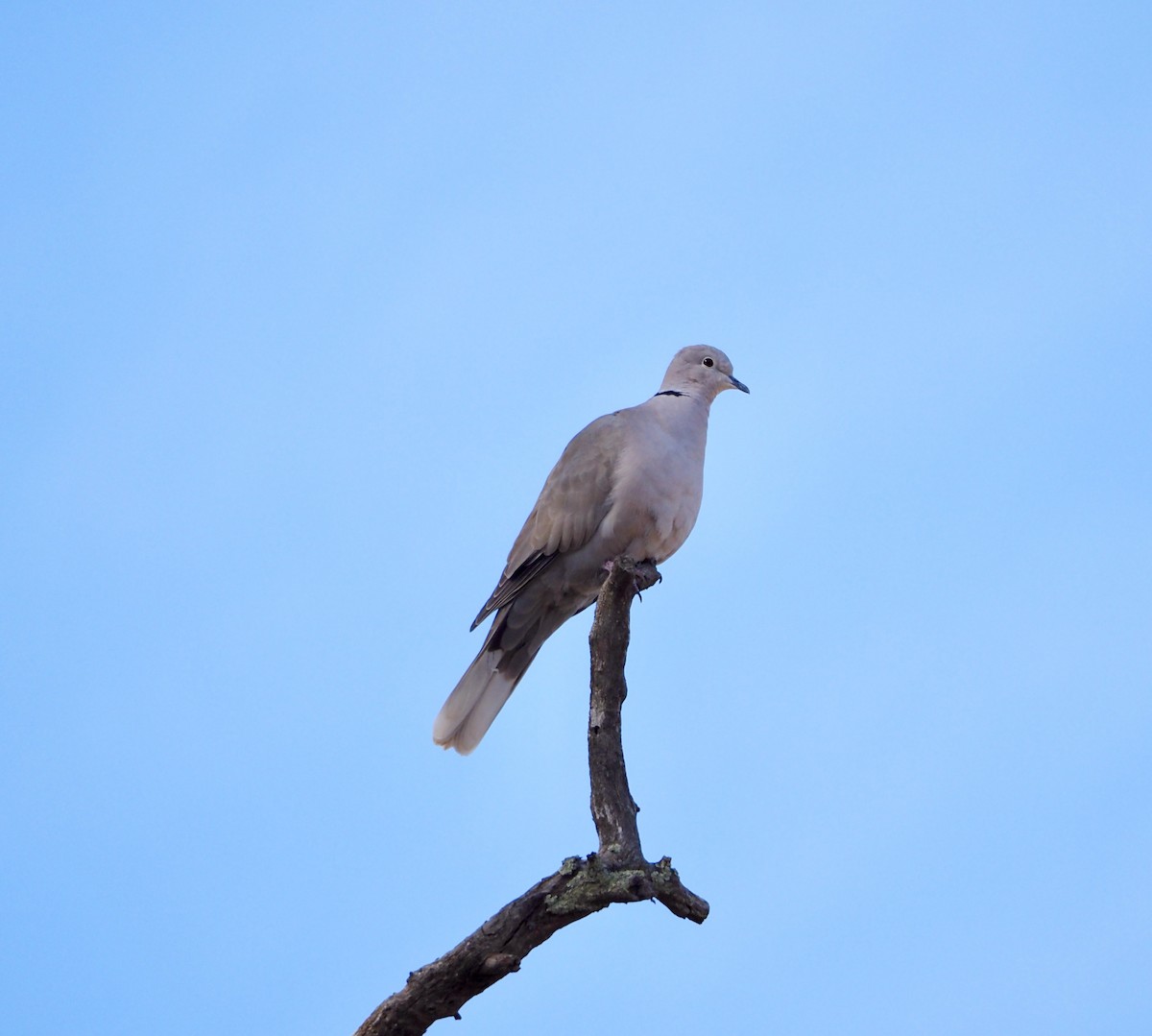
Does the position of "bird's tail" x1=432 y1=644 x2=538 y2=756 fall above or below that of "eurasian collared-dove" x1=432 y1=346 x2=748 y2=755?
below

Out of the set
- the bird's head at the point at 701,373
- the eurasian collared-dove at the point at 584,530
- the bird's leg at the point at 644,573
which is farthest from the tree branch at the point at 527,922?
the bird's head at the point at 701,373

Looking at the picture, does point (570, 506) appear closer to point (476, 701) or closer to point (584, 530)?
point (584, 530)

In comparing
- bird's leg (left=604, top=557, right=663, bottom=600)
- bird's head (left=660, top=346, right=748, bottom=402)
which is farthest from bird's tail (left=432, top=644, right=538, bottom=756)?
bird's head (left=660, top=346, right=748, bottom=402)

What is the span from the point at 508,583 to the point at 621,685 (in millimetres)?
1276

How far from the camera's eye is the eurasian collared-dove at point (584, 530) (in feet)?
16.1

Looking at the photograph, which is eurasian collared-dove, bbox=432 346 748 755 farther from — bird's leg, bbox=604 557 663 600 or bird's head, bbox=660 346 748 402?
bird's head, bbox=660 346 748 402

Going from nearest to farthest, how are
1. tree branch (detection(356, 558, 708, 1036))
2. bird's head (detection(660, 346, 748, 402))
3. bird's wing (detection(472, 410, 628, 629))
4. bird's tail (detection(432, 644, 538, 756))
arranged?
1. tree branch (detection(356, 558, 708, 1036))
2. bird's wing (detection(472, 410, 628, 629))
3. bird's tail (detection(432, 644, 538, 756))
4. bird's head (detection(660, 346, 748, 402))

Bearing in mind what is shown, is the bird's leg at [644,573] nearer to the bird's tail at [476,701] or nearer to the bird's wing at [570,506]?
the bird's wing at [570,506]

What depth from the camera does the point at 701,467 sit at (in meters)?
5.16

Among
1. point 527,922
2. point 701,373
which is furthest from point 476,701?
point 527,922

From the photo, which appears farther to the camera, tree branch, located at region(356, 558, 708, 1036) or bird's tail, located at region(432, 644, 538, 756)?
bird's tail, located at region(432, 644, 538, 756)

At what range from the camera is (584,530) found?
4.99m

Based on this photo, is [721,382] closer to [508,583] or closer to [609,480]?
[609,480]

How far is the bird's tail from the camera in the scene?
509 cm
